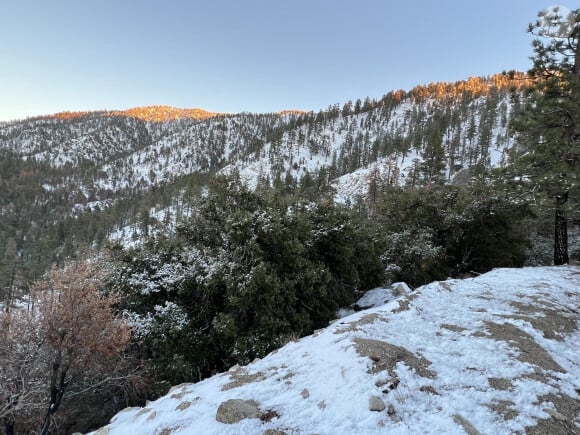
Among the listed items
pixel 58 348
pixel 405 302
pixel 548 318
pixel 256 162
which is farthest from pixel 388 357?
pixel 256 162

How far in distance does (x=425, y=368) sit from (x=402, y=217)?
15.1 metres

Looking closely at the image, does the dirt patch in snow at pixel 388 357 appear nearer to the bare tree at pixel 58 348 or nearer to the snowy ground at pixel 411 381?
the snowy ground at pixel 411 381

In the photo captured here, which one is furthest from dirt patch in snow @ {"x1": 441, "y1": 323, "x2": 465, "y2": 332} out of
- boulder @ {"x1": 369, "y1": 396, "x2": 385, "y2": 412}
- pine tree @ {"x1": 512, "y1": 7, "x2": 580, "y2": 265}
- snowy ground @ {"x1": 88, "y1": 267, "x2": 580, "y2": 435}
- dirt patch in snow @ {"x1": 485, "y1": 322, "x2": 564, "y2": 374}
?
pine tree @ {"x1": 512, "y1": 7, "x2": 580, "y2": 265}

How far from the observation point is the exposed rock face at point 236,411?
3.91m

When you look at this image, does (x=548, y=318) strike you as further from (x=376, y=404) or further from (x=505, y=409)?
(x=376, y=404)

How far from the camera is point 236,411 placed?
13.1ft

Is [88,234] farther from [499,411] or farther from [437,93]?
[437,93]

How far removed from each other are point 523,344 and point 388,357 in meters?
2.37

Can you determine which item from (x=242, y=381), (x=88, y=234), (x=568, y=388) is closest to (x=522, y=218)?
(x=568, y=388)

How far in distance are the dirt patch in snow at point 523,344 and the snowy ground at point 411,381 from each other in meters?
0.02

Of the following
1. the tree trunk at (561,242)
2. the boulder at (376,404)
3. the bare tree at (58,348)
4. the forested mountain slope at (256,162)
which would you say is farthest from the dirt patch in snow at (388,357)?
the forested mountain slope at (256,162)

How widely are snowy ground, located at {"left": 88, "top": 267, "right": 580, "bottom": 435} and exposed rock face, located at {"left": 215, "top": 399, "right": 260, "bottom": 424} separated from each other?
Answer: 57 millimetres

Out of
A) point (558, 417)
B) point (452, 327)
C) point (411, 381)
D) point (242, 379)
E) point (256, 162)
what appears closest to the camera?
point (558, 417)

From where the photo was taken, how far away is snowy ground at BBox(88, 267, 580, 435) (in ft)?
11.5
